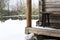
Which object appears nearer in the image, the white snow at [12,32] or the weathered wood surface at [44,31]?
the weathered wood surface at [44,31]

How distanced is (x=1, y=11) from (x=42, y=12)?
6792 millimetres

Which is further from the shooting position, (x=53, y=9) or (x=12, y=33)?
(x=12, y=33)

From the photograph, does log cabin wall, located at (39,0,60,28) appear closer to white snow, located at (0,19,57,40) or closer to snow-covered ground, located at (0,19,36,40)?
white snow, located at (0,19,57,40)

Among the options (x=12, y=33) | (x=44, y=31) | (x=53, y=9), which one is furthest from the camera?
(x=12, y=33)

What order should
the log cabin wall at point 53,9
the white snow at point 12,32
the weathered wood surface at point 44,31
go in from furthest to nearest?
the log cabin wall at point 53,9 → the white snow at point 12,32 → the weathered wood surface at point 44,31

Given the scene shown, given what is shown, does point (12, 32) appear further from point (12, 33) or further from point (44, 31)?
point (44, 31)

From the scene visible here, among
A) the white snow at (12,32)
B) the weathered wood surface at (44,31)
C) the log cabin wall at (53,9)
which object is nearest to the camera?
the weathered wood surface at (44,31)

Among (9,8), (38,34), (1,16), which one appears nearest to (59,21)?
(38,34)

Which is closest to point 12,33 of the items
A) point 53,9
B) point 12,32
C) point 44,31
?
point 12,32

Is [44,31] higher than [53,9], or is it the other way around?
[53,9]

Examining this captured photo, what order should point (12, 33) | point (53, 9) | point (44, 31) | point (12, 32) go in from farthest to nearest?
point (12, 32), point (12, 33), point (53, 9), point (44, 31)

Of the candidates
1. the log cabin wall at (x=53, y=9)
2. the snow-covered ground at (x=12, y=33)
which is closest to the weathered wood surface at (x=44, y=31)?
the snow-covered ground at (x=12, y=33)

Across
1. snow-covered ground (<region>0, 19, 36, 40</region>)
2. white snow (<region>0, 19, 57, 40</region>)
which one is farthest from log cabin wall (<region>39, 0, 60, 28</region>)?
snow-covered ground (<region>0, 19, 36, 40</region>)

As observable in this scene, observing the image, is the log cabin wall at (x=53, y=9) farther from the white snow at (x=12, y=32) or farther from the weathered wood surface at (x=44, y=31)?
the weathered wood surface at (x=44, y=31)
